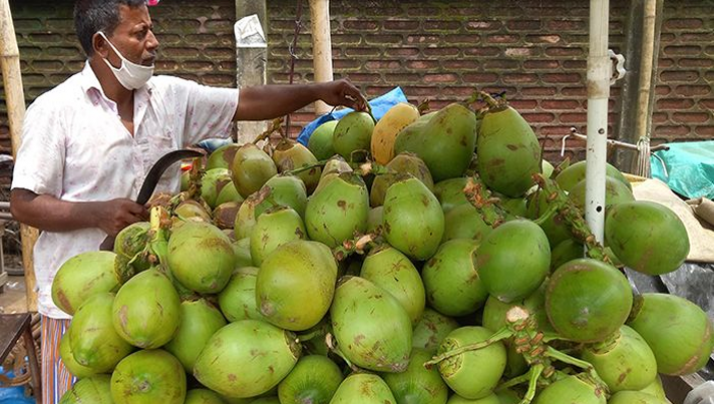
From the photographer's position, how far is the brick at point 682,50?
5590 millimetres

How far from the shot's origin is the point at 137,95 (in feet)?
8.32

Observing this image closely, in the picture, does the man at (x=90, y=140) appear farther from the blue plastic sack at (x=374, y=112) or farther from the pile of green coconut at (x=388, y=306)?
the pile of green coconut at (x=388, y=306)

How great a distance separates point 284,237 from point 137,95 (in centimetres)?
139

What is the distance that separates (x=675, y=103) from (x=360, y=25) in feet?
9.44

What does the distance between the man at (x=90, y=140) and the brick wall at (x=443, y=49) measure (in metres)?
2.90

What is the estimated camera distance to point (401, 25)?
5.42m

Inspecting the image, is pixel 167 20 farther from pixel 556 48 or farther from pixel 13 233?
pixel 556 48

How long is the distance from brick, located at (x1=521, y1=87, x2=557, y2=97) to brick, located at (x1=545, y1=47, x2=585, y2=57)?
291 mm

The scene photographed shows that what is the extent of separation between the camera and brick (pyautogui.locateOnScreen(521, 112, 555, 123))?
18.6 feet

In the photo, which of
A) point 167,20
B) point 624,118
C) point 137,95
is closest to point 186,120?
point 137,95

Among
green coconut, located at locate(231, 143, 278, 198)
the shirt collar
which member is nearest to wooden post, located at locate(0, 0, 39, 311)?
the shirt collar

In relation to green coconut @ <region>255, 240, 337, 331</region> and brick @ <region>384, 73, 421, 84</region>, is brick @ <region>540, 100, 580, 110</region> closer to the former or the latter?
brick @ <region>384, 73, 421, 84</region>

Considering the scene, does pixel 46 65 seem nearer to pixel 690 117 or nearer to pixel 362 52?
pixel 362 52

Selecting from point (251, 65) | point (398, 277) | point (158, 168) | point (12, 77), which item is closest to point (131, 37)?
point (158, 168)
